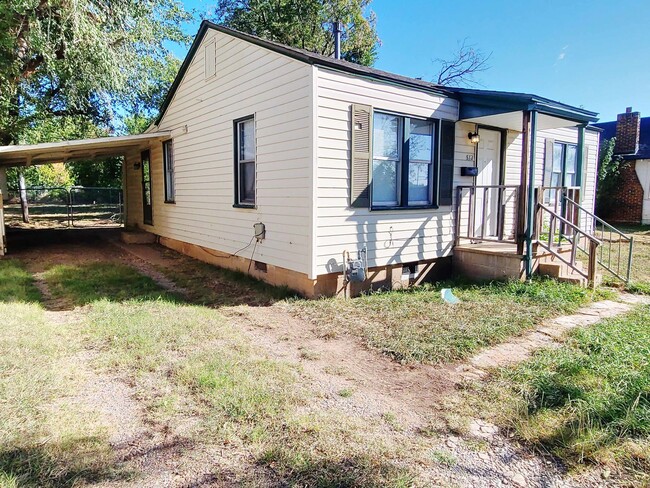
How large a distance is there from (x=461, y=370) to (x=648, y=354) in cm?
168

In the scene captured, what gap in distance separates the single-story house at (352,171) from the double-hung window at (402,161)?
0.05ft

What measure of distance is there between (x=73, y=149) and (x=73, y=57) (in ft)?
7.30

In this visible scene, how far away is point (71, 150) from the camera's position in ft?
33.3

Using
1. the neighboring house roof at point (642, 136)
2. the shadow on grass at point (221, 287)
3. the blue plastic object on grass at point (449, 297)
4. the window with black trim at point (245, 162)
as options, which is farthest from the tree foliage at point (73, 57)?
the neighboring house roof at point (642, 136)

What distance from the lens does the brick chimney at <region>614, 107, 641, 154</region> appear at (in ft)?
59.5

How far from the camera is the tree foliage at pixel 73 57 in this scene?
868 cm

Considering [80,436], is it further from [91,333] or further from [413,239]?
[413,239]

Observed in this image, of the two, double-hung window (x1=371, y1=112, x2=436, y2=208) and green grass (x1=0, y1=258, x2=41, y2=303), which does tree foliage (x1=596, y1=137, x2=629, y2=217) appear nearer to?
double-hung window (x1=371, y1=112, x2=436, y2=208)

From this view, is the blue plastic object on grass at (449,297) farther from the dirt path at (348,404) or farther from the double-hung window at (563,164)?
the double-hung window at (563,164)

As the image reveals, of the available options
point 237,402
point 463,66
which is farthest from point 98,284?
point 463,66

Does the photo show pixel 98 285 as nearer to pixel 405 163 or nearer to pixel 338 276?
pixel 338 276

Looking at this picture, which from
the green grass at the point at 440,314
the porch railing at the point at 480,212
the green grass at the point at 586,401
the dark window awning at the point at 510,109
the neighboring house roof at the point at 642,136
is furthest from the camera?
the neighboring house roof at the point at 642,136

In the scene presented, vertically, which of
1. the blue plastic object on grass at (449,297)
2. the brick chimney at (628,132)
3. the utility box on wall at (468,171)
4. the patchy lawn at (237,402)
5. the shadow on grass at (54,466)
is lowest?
the patchy lawn at (237,402)

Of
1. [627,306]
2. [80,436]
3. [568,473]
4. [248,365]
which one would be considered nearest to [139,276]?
[248,365]
